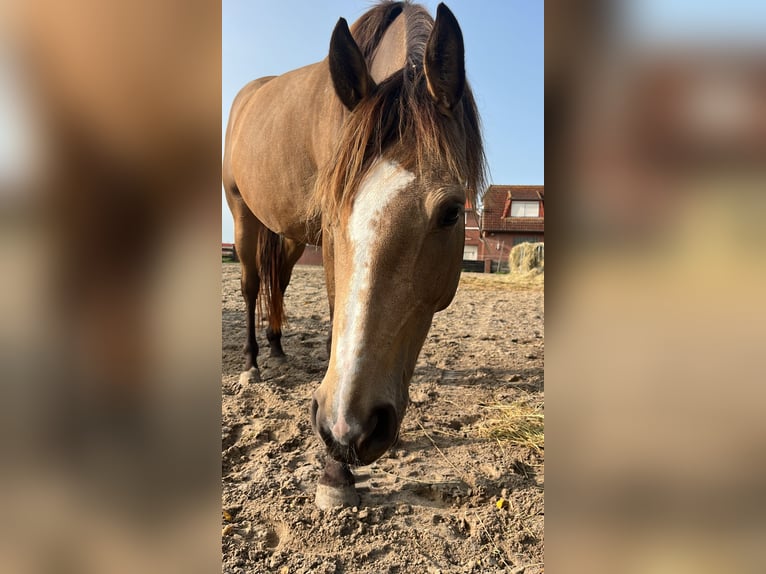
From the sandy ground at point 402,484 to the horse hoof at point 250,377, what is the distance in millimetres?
87

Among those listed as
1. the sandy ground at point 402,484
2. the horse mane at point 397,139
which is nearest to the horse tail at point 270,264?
the sandy ground at point 402,484

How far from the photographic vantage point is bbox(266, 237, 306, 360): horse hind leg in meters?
3.95

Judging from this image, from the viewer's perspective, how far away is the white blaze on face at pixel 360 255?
3.64 ft

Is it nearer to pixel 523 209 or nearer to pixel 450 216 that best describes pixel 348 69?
pixel 450 216

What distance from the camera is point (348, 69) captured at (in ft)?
4.87

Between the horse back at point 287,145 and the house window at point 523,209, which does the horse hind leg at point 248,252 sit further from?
the house window at point 523,209

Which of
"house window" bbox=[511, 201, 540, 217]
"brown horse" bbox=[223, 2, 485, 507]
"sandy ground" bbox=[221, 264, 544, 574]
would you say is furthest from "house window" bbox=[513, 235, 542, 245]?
"brown horse" bbox=[223, 2, 485, 507]

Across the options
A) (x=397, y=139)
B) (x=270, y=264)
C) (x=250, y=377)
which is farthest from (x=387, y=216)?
(x=270, y=264)

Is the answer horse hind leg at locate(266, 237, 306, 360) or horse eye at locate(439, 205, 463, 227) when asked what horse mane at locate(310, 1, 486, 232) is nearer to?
horse eye at locate(439, 205, 463, 227)
